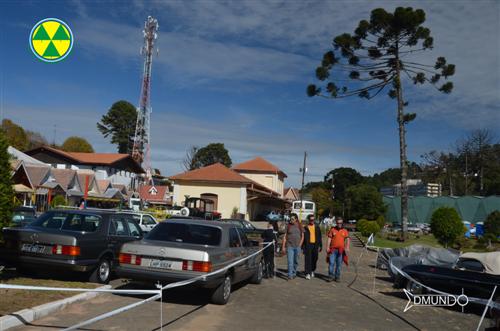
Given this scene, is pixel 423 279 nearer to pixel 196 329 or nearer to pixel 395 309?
pixel 395 309

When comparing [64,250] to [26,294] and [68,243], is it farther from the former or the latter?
[26,294]

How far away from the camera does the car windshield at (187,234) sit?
908cm

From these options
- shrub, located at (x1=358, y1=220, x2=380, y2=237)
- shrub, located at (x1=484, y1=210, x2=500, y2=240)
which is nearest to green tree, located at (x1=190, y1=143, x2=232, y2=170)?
shrub, located at (x1=358, y1=220, x2=380, y2=237)

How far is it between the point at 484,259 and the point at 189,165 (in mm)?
88641

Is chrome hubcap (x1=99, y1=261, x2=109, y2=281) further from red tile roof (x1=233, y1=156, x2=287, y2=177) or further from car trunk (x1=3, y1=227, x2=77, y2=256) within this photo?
red tile roof (x1=233, y1=156, x2=287, y2=177)

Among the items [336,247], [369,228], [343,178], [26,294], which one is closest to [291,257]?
[336,247]

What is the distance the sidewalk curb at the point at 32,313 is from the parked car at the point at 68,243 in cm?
117

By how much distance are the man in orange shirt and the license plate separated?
7344 mm

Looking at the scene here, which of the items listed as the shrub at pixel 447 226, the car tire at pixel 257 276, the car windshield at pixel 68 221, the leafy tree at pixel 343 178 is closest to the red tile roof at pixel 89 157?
the shrub at pixel 447 226

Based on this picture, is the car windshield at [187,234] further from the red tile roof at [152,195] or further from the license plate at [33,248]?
the red tile roof at [152,195]

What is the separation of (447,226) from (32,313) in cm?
2416

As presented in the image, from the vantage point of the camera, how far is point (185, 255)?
8.28 meters

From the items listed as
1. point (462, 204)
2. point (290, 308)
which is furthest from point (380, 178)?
point (290, 308)

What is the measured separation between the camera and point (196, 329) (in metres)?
6.95
